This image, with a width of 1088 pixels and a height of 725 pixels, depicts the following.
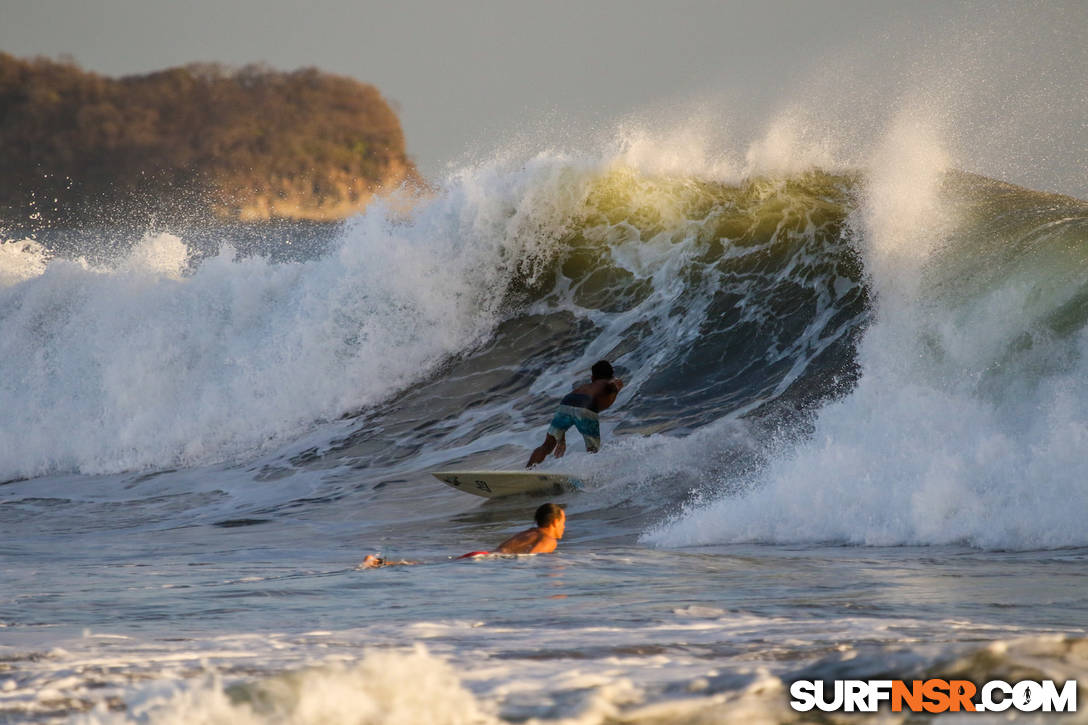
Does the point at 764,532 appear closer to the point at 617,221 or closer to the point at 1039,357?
the point at 1039,357

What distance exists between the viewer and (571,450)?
9625mm

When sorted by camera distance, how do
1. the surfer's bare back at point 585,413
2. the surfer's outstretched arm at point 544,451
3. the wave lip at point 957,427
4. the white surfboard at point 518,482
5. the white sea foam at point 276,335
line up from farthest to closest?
the white sea foam at point 276,335 → the surfer's bare back at point 585,413 → the surfer's outstretched arm at point 544,451 → the white surfboard at point 518,482 → the wave lip at point 957,427

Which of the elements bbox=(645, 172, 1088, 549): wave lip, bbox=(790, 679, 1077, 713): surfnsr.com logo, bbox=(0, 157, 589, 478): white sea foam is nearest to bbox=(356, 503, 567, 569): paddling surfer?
bbox=(645, 172, 1088, 549): wave lip

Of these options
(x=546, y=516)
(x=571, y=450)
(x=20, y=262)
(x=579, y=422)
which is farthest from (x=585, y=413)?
(x=20, y=262)

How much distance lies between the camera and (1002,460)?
269 inches

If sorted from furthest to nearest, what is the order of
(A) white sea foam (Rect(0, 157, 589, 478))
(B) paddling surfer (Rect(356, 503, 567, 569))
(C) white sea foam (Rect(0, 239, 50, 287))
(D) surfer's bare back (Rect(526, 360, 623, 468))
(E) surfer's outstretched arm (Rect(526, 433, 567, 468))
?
(C) white sea foam (Rect(0, 239, 50, 287))
(A) white sea foam (Rect(0, 157, 589, 478))
(D) surfer's bare back (Rect(526, 360, 623, 468))
(E) surfer's outstretched arm (Rect(526, 433, 567, 468))
(B) paddling surfer (Rect(356, 503, 567, 569))

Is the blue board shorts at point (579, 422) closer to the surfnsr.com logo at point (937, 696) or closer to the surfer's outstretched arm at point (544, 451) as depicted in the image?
the surfer's outstretched arm at point (544, 451)

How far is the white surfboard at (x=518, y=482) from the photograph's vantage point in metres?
8.57

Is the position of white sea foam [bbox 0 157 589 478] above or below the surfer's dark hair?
above

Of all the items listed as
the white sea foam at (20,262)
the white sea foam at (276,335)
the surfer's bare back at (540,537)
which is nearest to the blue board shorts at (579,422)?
A: the surfer's bare back at (540,537)

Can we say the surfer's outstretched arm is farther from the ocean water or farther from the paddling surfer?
the paddling surfer

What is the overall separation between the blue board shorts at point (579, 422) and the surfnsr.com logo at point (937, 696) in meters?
7.27

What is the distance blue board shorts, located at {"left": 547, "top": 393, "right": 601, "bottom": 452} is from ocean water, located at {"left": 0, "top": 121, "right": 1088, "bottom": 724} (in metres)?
0.40

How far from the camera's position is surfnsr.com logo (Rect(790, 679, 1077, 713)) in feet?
6.47
